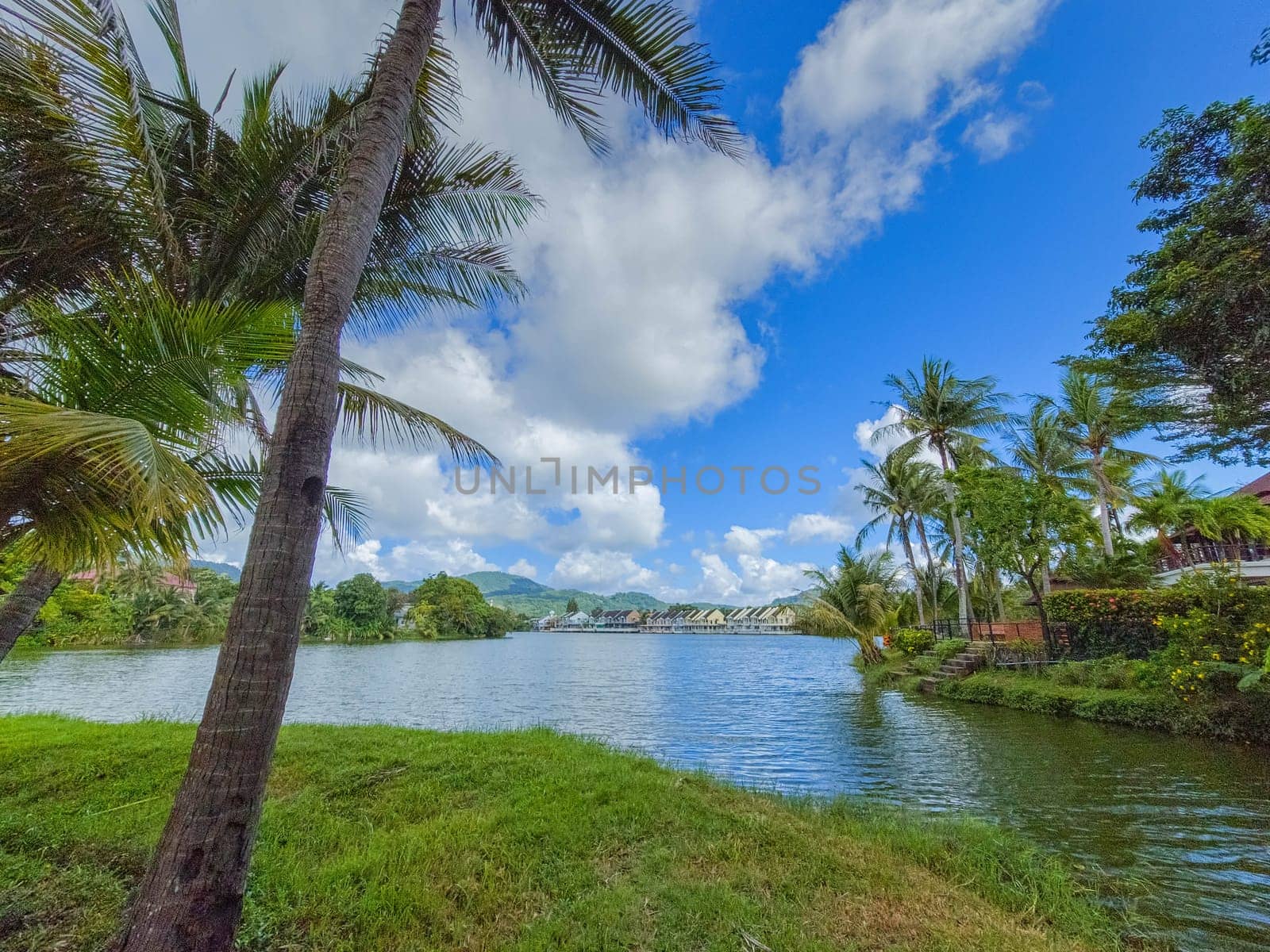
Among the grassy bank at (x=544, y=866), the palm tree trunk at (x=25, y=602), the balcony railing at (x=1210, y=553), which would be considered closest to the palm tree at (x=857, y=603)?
the balcony railing at (x=1210, y=553)

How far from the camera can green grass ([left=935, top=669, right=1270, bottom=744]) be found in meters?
7.98

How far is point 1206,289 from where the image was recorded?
27.4ft

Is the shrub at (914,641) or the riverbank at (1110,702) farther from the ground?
the shrub at (914,641)

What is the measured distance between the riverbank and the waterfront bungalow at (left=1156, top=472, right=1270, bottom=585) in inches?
334

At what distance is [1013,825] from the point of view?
5230mm

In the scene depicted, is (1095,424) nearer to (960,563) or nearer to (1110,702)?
(960,563)

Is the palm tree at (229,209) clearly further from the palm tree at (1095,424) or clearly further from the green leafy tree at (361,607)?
the green leafy tree at (361,607)

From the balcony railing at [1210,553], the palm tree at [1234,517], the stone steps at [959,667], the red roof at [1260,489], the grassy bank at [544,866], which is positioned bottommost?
the grassy bank at [544,866]

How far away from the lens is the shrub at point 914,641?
739 inches

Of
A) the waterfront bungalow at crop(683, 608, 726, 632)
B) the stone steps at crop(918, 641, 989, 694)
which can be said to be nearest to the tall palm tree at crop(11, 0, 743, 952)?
the stone steps at crop(918, 641, 989, 694)

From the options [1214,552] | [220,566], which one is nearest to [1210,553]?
[1214,552]

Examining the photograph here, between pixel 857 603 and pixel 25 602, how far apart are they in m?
26.5

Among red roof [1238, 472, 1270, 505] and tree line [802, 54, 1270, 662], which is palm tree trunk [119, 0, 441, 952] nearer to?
tree line [802, 54, 1270, 662]

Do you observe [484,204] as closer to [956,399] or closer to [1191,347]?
[1191,347]
